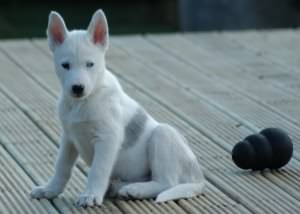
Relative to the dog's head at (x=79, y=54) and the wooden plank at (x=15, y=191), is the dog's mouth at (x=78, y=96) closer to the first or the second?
the dog's head at (x=79, y=54)

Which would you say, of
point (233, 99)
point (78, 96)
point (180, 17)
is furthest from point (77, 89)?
point (180, 17)

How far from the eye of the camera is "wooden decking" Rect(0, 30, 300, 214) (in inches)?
171

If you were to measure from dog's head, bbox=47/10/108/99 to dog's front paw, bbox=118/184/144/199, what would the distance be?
1.57 ft

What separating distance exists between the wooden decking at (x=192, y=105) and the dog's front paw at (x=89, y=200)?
0.04 metres

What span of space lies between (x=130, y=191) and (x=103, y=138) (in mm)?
278

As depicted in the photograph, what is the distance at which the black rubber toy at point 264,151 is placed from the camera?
467 centimetres

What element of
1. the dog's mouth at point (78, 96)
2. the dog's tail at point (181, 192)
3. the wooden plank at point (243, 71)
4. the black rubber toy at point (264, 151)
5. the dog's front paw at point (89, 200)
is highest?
the dog's mouth at point (78, 96)

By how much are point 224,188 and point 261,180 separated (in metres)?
0.23

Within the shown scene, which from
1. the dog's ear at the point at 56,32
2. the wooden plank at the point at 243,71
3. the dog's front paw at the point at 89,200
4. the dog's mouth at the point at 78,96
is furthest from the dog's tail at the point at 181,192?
the wooden plank at the point at 243,71

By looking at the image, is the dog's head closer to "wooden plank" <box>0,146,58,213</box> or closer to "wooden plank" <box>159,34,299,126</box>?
"wooden plank" <box>0,146,58,213</box>

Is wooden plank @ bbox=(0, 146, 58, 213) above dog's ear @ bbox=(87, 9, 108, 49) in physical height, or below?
below

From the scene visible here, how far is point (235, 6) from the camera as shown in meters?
11.5

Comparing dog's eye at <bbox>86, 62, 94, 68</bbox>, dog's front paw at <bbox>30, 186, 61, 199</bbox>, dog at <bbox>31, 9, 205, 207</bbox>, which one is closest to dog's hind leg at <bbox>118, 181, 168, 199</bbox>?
dog at <bbox>31, 9, 205, 207</bbox>

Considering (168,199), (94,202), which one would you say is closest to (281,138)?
(168,199)
